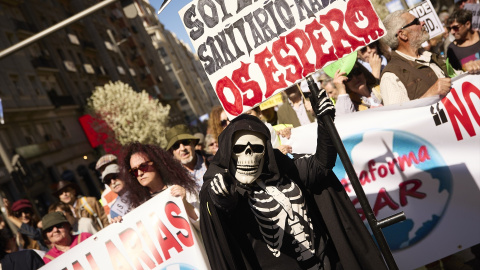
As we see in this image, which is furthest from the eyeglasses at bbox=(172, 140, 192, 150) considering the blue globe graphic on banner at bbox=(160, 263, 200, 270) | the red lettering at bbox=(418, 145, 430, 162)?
the red lettering at bbox=(418, 145, 430, 162)

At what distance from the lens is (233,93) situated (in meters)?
3.30

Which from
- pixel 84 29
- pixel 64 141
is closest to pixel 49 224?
pixel 64 141

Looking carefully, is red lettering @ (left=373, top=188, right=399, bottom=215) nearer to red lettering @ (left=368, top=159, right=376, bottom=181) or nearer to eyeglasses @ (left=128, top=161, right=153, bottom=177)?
red lettering @ (left=368, top=159, right=376, bottom=181)

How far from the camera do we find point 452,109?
3996mm

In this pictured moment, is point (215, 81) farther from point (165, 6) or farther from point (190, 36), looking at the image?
point (165, 6)

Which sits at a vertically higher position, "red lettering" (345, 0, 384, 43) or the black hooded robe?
"red lettering" (345, 0, 384, 43)

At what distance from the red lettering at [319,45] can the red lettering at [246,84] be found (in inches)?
17.1

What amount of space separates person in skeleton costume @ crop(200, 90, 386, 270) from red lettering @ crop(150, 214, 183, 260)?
120 cm

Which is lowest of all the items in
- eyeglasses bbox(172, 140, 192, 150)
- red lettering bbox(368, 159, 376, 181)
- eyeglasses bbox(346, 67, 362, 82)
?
red lettering bbox(368, 159, 376, 181)

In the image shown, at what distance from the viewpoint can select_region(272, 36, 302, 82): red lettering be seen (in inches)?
122

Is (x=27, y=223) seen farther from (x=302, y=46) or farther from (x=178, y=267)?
(x=302, y=46)

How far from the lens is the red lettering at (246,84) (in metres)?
3.25

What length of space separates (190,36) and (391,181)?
2.13 meters

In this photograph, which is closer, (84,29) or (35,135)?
(35,135)
